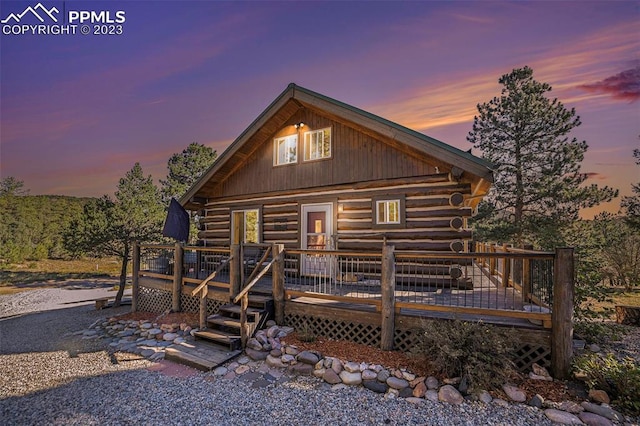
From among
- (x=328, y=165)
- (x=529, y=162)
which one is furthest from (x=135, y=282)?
(x=529, y=162)

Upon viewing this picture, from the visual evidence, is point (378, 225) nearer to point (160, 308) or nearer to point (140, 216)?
point (160, 308)

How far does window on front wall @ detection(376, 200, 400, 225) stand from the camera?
923cm

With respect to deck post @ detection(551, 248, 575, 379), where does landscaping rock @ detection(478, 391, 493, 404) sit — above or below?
below

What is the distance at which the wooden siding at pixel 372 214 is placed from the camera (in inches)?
333

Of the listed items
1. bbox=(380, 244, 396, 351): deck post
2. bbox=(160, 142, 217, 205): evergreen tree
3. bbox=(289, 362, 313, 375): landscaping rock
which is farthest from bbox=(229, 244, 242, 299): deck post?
bbox=(160, 142, 217, 205): evergreen tree

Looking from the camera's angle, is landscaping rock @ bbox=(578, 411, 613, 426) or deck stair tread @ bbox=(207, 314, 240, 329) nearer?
landscaping rock @ bbox=(578, 411, 613, 426)

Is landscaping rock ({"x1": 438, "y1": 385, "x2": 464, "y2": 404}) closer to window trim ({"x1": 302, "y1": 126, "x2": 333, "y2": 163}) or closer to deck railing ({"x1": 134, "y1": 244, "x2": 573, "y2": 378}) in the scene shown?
deck railing ({"x1": 134, "y1": 244, "x2": 573, "y2": 378})

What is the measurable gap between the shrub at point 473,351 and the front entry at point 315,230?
554cm

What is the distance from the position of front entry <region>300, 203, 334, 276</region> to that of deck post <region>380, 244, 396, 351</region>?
4.46 meters

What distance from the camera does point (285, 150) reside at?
37.3 ft

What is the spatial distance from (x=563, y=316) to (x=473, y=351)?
1.59 meters

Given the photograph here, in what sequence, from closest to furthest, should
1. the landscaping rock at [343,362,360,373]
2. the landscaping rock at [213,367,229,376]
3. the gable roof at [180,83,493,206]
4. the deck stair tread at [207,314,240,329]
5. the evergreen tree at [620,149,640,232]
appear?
the landscaping rock at [343,362,360,373]
the landscaping rock at [213,367,229,376]
the deck stair tread at [207,314,240,329]
the gable roof at [180,83,493,206]
the evergreen tree at [620,149,640,232]

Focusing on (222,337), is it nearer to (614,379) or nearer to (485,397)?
(485,397)

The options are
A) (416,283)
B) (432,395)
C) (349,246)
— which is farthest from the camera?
(349,246)
